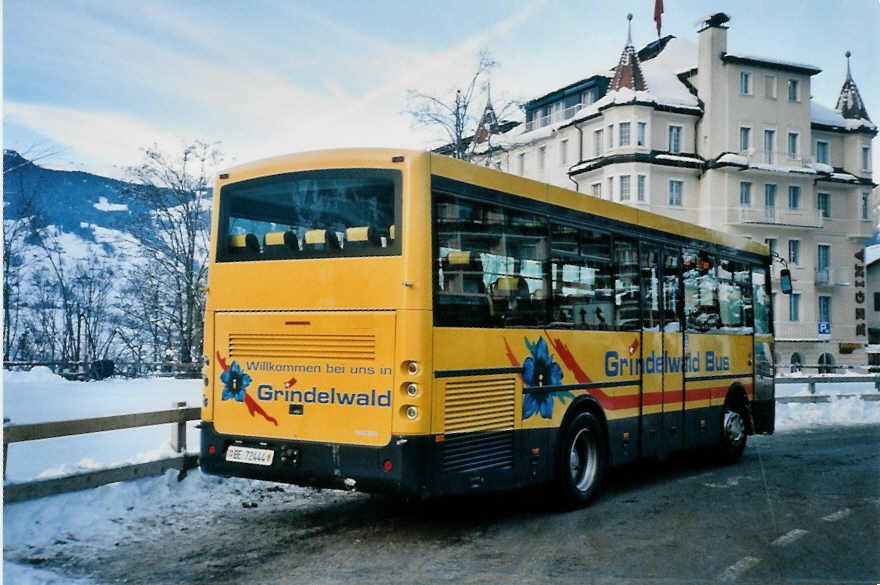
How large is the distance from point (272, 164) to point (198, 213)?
36648 mm

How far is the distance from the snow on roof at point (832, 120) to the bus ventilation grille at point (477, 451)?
55.7 m

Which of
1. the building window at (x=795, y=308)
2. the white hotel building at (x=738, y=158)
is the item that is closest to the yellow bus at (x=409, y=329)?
the white hotel building at (x=738, y=158)

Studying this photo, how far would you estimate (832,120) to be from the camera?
191ft

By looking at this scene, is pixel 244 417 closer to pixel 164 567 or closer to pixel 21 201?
pixel 164 567

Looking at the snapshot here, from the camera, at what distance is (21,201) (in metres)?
21.1

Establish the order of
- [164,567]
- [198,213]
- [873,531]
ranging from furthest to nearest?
[198,213]
[873,531]
[164,567]

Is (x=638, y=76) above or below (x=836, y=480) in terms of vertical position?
above

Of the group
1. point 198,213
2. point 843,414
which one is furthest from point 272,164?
point 198,213

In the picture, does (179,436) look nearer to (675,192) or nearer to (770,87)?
(675,192)

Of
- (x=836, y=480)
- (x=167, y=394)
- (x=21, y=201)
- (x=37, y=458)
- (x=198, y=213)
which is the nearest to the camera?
(x=836, y=480)

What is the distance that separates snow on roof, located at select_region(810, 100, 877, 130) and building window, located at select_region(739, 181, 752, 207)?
7.98 metres

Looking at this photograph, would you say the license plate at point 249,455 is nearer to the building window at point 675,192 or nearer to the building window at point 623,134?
the building window at point 623,134

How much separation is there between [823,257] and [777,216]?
6396mm

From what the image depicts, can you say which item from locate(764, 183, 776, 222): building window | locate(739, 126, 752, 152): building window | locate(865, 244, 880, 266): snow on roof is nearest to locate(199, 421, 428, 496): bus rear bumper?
locate(739, 126, 752, 152): building window
